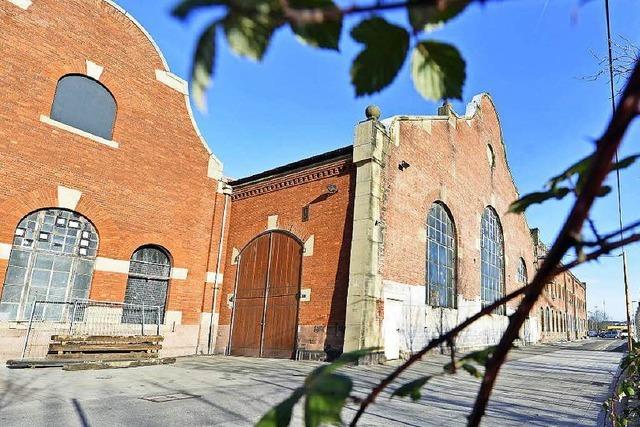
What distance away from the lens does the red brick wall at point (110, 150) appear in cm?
1038

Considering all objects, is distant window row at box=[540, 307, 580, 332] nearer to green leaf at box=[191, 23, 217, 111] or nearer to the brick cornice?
the brick cornice

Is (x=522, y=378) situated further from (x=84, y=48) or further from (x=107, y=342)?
(x=84, y=48)

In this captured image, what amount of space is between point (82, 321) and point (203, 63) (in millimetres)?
12410

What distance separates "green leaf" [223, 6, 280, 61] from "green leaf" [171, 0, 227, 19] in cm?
3

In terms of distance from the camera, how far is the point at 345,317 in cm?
1095

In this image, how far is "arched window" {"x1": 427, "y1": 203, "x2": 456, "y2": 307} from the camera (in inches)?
556

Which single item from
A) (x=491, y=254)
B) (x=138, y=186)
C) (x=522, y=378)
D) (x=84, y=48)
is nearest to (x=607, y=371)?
(x=522, y=378)

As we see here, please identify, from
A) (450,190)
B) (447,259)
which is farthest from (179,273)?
(450,190)

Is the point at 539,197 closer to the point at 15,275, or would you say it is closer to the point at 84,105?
the point at 15,275

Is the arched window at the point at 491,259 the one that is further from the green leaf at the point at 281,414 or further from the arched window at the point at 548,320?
the green leaf at the point at 281,414

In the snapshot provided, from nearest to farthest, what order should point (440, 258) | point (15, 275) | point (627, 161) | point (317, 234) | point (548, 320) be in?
point (627, 161) < point (15, 275) < point (317, 234) < point (440, 258) < point (548, 320)

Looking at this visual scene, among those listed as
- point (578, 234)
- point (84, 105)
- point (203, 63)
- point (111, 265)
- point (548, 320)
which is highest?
point (84, 105)

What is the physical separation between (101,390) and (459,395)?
5.92 m

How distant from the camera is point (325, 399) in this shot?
0.52m
